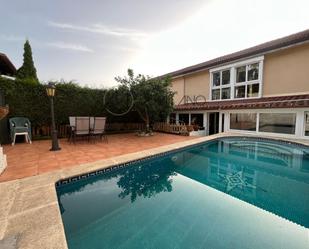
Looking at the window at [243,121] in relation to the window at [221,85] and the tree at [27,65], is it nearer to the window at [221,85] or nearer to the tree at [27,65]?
the window at [221,85]

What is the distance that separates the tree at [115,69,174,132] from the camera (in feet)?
35.7

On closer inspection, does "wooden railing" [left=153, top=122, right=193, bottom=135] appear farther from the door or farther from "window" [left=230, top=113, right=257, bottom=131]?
"window" [left=230, top=113, right=257, bottom=131]

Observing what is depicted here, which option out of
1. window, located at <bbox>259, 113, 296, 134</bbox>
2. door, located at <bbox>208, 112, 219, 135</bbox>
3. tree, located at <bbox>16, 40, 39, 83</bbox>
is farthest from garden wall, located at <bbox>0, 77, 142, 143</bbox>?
window, located at <bbox>259, 113, 296, 134</bbox>

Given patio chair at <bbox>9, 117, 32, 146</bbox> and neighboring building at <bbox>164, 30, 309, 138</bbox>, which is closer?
patio chair at <bbox>9, 117, 32, 146</bbox>

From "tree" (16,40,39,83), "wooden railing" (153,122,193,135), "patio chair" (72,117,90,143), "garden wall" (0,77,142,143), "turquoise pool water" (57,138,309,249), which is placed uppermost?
"tree" (16,40,39,83)

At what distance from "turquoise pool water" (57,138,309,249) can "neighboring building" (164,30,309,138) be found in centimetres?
427

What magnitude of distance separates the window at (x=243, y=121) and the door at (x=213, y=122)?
1207 millimetres

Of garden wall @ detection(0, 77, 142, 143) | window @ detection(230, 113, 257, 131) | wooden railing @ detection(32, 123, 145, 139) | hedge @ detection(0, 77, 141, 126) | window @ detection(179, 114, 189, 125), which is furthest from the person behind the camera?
window @ detection(179, 114, 189, 125)

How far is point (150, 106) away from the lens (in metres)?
10.9

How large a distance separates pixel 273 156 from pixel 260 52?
7.80 metres

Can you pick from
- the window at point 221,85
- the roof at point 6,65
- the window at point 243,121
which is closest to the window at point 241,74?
the window at point 221,85

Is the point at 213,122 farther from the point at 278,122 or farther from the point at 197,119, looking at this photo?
the point at 278,122

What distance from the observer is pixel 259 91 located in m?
11.8

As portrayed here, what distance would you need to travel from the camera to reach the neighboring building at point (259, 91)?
9758 millimetres
